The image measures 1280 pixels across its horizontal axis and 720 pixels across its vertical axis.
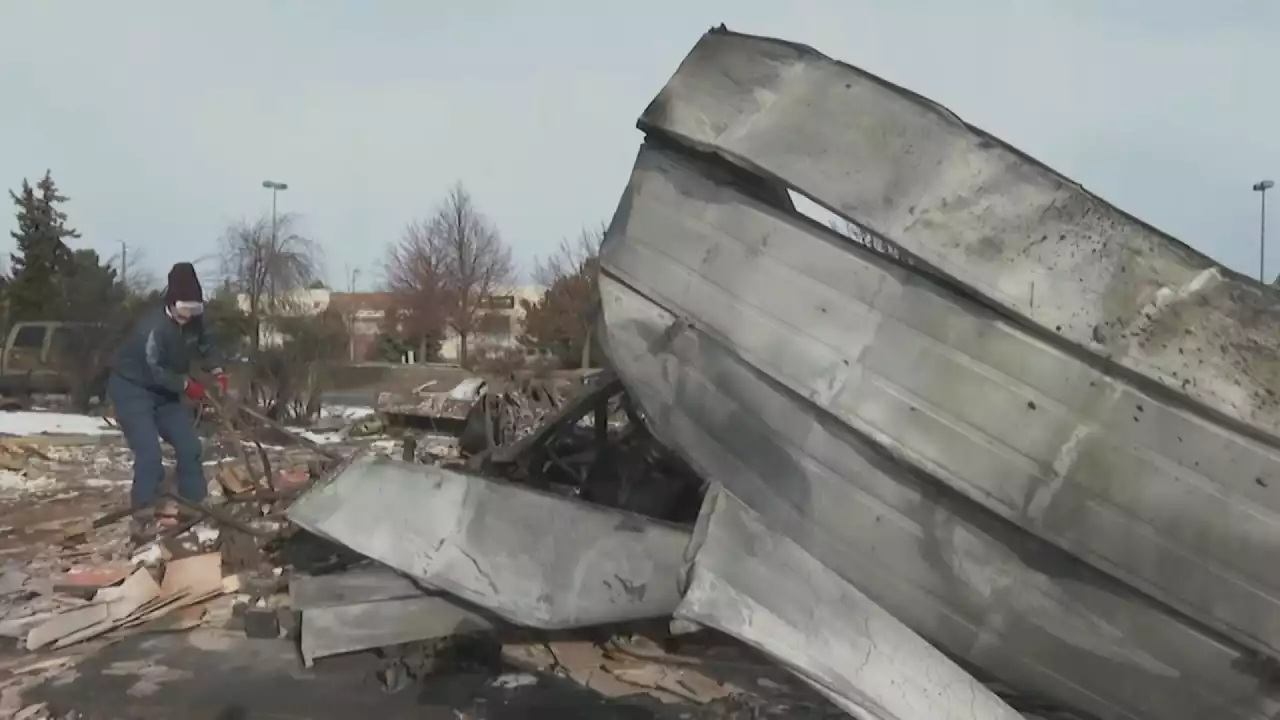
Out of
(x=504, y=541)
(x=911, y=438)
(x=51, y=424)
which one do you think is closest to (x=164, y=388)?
(x=504, y=541)

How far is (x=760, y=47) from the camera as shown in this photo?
8.36 ft

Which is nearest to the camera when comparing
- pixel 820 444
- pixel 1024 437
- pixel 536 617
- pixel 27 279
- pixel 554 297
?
pixel 1024 437

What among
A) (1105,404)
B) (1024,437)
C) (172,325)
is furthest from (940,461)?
(172,325)

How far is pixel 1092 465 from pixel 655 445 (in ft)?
8.19

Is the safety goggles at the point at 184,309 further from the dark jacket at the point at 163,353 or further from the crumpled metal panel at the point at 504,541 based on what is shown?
the crumpled metal panel at the point at 504,541

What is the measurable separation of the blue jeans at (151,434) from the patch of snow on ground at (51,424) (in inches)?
244

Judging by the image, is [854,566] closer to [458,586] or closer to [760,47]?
[458,586]

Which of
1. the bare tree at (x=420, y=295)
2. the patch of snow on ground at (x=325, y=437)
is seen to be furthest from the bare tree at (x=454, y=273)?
the patch of snow on ground at (x=325, y=437)

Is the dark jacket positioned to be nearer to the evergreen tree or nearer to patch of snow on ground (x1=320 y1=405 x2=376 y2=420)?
patch of snow on ground (x1=320 y1=405 x2=376 y2=420)

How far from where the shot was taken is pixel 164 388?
19.8 ft

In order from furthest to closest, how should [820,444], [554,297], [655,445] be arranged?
[554,297]
[655,445]
[820,444]

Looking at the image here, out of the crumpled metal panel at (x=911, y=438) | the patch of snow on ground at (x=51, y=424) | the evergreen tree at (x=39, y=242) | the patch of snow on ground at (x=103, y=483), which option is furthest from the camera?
the evergreen tree at (x=39, y=242)

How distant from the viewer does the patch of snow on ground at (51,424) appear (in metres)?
12.1

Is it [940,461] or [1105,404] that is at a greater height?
[1105,404]
